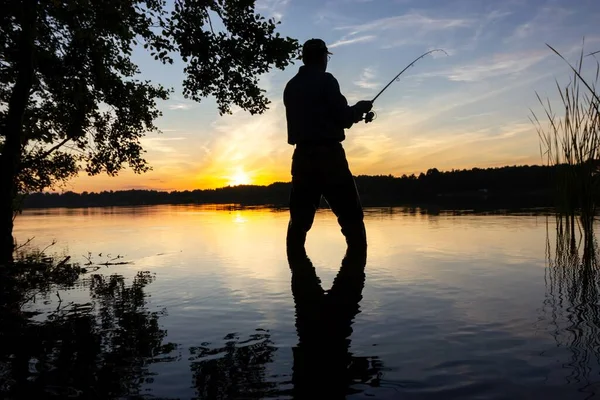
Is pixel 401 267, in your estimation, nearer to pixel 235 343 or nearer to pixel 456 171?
pixel 235 343

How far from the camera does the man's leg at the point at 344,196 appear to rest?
23.0 ft

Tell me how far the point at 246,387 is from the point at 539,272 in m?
4.90

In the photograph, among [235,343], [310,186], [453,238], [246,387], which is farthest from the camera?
[453,238]

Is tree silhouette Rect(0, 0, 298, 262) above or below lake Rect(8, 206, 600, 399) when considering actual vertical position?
above

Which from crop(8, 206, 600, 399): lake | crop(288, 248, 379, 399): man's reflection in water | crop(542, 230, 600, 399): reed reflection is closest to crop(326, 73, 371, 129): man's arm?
crop(8, 206, 600, 399): lake

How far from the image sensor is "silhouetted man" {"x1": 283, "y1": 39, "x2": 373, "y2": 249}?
23.0ft

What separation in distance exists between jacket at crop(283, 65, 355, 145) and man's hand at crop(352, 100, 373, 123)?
0.32 ft

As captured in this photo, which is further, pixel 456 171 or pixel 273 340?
pixel 456 171

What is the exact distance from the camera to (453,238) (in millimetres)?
10914

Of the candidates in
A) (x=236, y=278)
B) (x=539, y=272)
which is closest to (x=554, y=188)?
(x=539, y=272)

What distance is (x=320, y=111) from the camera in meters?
7.02

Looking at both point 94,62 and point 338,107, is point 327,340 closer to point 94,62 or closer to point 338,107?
point 338,107

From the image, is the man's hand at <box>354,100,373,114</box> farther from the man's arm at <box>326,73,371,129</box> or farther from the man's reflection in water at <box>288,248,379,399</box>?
the man's reflection in water at <box>288,248,379,399</box>

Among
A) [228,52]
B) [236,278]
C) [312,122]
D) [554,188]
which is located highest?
[228,52]
